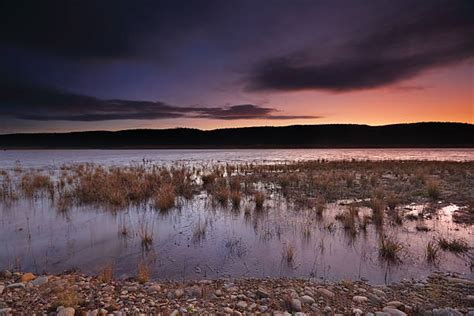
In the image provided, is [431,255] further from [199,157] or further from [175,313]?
[199,157]

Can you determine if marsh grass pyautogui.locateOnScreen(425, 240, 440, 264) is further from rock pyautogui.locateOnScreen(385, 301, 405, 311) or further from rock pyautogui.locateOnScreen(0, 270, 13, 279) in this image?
rock pyautogui.locateOnScreen(0, 270, 13, 279)

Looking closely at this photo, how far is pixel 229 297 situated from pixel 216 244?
3285mm

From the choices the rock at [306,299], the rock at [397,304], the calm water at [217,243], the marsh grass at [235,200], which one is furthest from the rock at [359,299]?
the marsh grass at [235,200]

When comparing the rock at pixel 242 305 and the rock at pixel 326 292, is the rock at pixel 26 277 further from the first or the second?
the rock at pixel 326 292

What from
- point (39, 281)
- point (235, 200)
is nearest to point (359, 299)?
point (39, 281)

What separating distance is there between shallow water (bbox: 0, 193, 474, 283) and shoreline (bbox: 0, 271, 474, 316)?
2.29 feet

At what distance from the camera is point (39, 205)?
12977 millimetres

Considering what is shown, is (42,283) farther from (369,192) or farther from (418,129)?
(418,129)

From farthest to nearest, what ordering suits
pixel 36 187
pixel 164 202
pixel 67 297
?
pixel 36 187, pixel 164 202, pixel 67 297

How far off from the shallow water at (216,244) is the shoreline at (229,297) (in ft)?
2.29

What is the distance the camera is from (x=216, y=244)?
802 centimetres

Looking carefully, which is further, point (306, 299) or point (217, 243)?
point (217, 243)

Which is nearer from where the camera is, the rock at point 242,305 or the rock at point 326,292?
the rock at point 242,305

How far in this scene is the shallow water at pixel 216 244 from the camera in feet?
20.7
